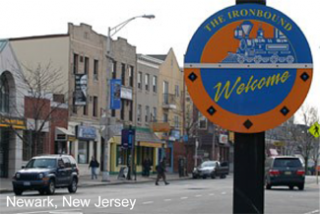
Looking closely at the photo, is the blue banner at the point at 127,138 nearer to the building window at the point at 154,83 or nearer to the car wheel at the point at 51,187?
the building window at the point at 154,83

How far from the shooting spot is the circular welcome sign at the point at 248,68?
4.07 metres

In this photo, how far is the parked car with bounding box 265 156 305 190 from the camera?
37.5 m

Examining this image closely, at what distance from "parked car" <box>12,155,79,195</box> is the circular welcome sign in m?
26.6

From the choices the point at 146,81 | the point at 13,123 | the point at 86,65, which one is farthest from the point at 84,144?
the point at 146,81

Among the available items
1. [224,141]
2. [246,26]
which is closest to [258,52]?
[246,26]

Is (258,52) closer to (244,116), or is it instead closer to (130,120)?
(244,116)

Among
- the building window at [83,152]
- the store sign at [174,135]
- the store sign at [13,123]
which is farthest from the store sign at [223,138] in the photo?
the store sign at [13,123]

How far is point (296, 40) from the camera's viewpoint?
13.4ft

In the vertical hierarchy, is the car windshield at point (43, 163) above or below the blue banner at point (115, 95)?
below

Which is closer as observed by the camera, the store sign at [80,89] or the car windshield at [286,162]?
the car windshield at [286,162]

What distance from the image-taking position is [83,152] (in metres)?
56.7

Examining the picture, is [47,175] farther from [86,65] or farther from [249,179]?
[249,179]

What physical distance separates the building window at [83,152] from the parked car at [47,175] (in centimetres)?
2252

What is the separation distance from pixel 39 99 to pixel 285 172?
54.6 feet
